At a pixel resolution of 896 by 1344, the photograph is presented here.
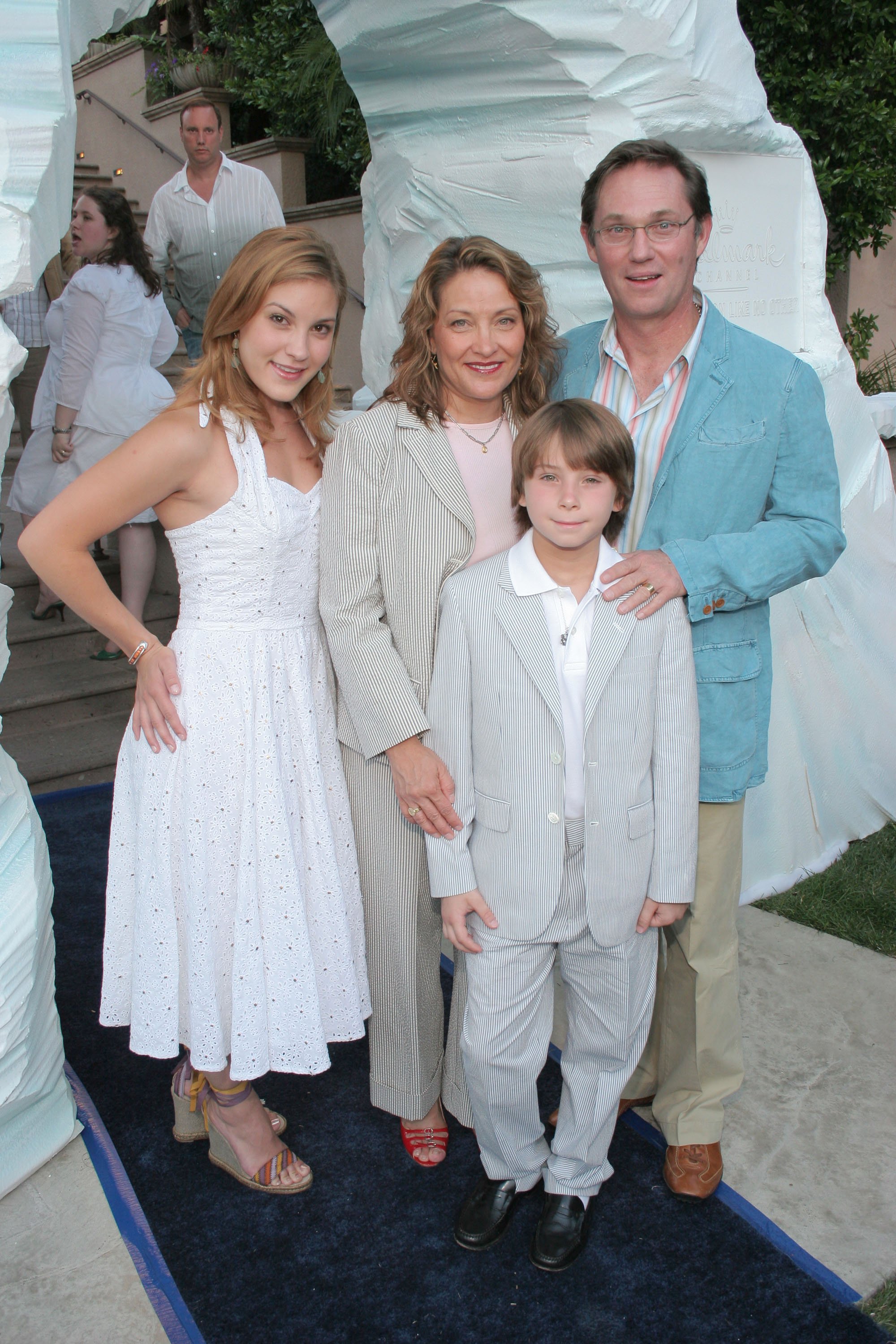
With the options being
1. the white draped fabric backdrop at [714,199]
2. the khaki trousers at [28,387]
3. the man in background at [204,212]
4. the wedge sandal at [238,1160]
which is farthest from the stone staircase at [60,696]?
the wedge sandal at [238,1160]

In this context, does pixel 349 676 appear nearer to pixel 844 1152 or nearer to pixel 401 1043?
pixel 401 1043

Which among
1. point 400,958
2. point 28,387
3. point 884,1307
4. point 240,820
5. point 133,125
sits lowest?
point 884,1307

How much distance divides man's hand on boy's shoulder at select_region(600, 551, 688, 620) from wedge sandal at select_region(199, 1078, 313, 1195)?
1.25 metres

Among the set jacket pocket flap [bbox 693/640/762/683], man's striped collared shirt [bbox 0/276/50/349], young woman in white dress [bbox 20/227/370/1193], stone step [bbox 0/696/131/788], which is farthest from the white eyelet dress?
man's striped collared shirt [bbox 0/276/50/349]

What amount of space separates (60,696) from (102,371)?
4.44 ft

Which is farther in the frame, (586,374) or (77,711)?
(77,711)

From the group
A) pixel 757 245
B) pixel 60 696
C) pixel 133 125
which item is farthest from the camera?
pixel 133 125

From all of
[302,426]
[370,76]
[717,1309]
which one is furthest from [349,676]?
[370,76]

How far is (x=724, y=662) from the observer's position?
206 centimetres

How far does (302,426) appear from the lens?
2143 millimetres

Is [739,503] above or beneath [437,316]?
beneath

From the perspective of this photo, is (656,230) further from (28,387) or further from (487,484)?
(28,387)

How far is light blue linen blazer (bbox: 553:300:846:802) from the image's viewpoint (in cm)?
198

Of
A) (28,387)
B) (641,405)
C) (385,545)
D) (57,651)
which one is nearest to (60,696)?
(57,651)
